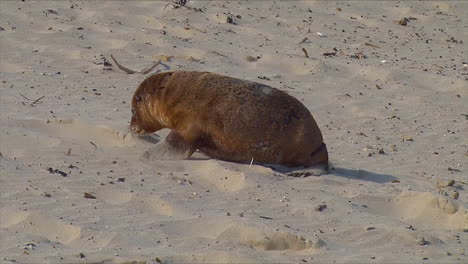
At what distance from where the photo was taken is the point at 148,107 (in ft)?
24.4

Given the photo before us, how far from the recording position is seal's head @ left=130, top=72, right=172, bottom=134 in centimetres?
739

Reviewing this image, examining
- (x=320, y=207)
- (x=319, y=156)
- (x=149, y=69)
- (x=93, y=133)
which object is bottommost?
(x=149, y=69)

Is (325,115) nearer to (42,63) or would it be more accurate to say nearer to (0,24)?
(42,63)

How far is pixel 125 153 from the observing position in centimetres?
705

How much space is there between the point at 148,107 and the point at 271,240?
97.2 inches

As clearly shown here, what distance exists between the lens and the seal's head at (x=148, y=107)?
24.3ft

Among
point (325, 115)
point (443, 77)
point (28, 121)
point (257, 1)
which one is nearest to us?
point (28, 121)

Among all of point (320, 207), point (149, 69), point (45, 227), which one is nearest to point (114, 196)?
point (45, 227)

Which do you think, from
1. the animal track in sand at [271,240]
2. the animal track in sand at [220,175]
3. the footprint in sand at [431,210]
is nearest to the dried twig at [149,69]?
the animal track in sand at [220,175]

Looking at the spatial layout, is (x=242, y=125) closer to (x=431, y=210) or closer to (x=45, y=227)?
(x=431, y=210)

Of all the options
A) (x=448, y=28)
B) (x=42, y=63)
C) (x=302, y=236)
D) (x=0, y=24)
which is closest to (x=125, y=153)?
(x=302, y=236)

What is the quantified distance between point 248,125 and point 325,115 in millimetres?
1995

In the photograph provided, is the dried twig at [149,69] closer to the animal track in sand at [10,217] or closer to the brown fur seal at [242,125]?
the brown fur seal at [242,125]

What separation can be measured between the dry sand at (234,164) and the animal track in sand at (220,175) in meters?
0.01
